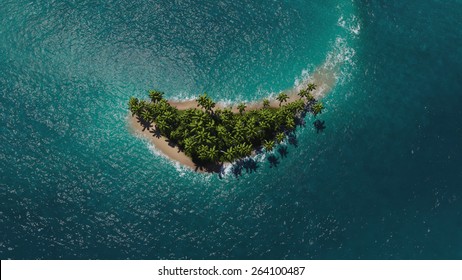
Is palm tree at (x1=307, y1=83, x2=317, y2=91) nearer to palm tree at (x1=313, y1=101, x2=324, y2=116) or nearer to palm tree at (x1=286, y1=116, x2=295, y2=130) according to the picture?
palm tree at (x1=313, y1=101, x2=324, y2=116)

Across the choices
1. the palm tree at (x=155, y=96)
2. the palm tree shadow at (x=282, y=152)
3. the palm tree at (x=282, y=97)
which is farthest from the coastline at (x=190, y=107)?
the palm tree shadow at (x=282, y=152)

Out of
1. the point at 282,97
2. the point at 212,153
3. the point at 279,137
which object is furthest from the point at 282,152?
Answer: the point at 212,153

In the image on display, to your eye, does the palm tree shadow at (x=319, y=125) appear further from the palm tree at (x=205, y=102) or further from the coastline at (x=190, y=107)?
the palm tree at (x=205, y=102)

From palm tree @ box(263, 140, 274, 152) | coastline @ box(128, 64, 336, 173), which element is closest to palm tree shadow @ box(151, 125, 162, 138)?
coastline @ box(128, 64, 336, 173)

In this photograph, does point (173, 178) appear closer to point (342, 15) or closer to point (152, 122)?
point (152, 122)

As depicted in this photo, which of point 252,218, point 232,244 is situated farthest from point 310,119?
point 232,244

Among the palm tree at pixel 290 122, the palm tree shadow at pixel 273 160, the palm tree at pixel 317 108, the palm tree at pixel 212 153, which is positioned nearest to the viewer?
the palm tree at pixel 212 153

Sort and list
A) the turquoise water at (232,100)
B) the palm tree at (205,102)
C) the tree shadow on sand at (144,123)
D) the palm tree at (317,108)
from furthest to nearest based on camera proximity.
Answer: the palm tree at (317,108)
the tree shadow on sand at (144,123)
the palm tree at (205,102)
the turquoise water at (232,100)

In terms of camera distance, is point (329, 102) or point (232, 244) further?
point (329, 102)
